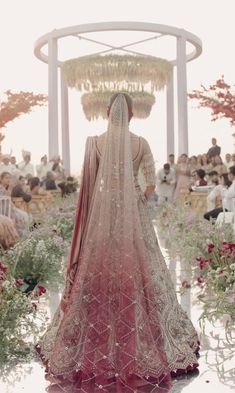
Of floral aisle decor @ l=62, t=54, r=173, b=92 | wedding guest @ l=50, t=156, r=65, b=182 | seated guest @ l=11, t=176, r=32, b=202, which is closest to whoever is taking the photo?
seated guest @ l=11, t=176, r=32, b=202

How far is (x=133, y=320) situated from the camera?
3338 mm

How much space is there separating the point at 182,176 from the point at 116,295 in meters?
10.1

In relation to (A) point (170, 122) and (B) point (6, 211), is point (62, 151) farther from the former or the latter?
(B) point (6, 211)

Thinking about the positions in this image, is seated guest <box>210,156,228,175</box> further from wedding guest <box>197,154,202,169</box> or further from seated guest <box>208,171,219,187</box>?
seated guest <box>208,171,219,187</box>

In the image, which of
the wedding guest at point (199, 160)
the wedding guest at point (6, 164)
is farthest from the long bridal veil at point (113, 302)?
the wedding guest at point (199, 160)

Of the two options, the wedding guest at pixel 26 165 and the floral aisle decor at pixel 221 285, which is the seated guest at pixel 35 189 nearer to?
the wedding guest at pixel 26 165

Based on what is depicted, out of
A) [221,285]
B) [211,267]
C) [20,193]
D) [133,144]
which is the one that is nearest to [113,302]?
[133,144]

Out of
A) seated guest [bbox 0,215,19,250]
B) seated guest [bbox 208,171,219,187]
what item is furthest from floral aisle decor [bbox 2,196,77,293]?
seated guest [bbox 208,171,219,187]

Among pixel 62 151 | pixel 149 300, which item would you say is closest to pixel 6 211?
pixel 149 300

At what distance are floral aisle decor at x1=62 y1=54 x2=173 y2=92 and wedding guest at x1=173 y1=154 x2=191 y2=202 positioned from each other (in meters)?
3.06

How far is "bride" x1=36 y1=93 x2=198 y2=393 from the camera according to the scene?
3234mm

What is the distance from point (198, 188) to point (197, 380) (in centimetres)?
826

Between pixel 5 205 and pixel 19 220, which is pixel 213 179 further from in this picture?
pixel 5 205

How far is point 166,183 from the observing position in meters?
13.7
